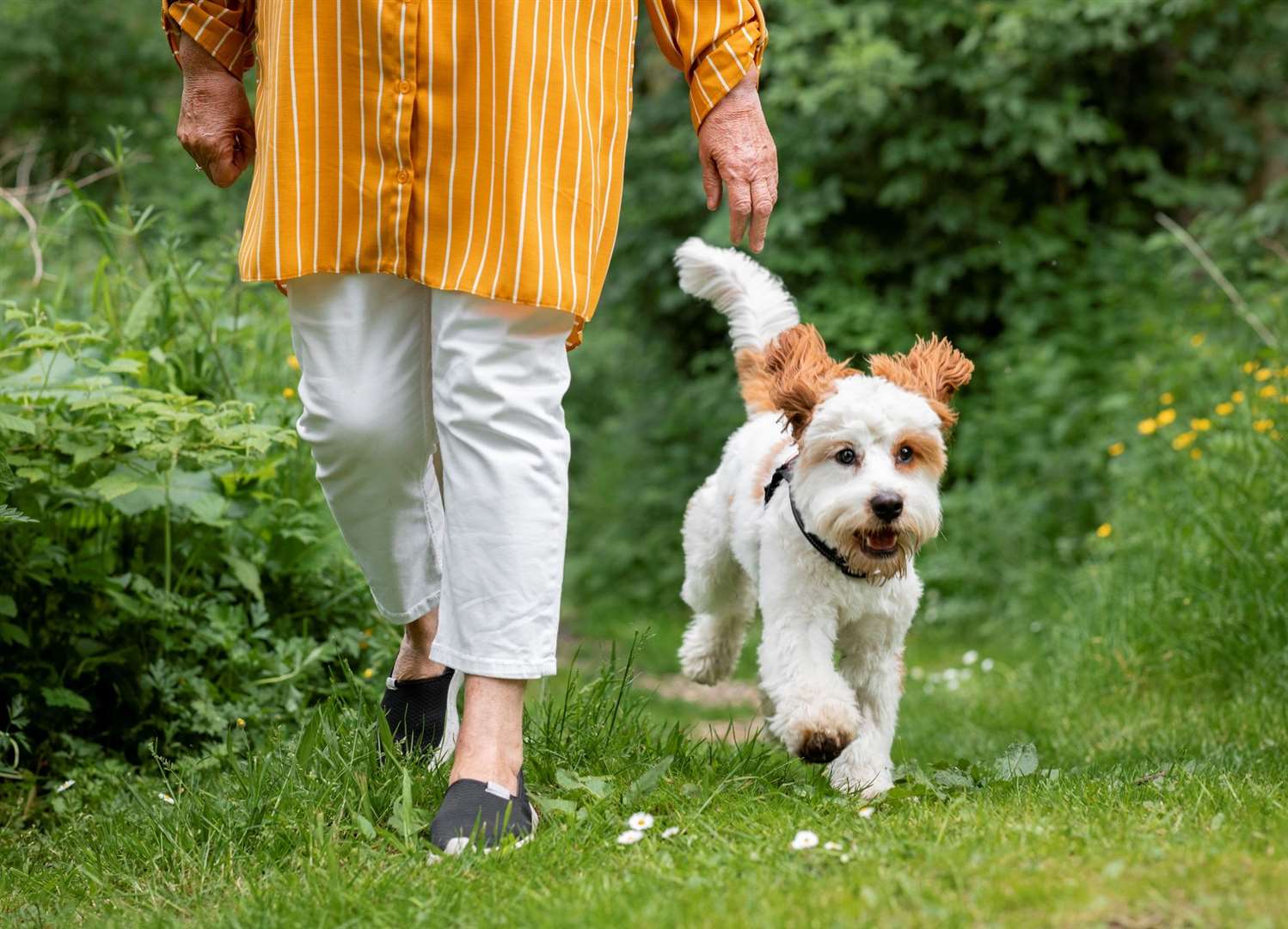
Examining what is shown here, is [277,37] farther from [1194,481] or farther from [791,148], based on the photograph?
[791,148]

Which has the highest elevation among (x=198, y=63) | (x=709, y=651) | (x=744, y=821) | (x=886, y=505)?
(x=198, y=63)

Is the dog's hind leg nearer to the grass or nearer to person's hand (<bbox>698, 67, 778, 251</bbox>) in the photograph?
the grass

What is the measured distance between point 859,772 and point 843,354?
17.9 feet

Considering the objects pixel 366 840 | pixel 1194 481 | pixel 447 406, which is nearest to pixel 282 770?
pixel 366 840

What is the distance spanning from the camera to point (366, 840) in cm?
289

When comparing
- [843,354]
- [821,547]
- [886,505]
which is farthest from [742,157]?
[843,354]

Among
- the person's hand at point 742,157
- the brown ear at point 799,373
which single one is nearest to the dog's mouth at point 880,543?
the brown ear at point 799,373

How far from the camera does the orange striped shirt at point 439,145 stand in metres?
2.91

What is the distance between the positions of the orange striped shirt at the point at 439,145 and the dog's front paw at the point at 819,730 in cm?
104

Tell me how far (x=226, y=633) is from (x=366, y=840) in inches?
63.4

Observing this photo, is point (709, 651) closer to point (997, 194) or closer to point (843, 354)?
point (843, 354)

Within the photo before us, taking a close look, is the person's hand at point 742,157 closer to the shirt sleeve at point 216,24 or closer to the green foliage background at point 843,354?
the shirt sleeve at point 216,24

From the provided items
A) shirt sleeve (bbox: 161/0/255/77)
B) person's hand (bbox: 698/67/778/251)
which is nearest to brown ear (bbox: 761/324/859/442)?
person's hand (bbox: 698/67/778/251)

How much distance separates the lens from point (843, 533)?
3402 mm
